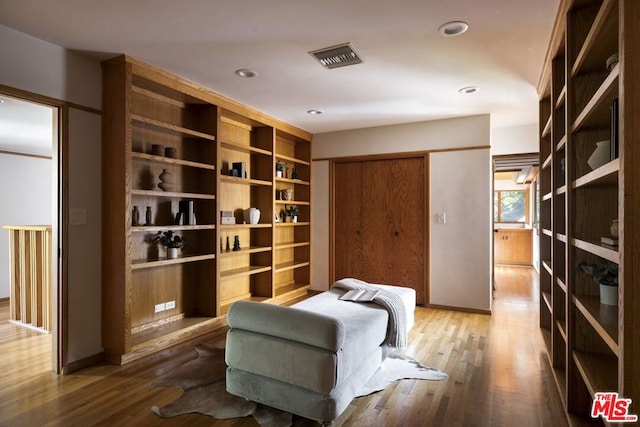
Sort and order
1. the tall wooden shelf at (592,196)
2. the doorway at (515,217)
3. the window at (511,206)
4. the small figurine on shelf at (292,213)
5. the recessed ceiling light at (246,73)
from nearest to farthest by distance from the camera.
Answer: the tall wooden shelf at (592,196), the recessed ceiling light at (246,73), the small figurine on shelf at (292,213), the doorway at (515,217), the window at (511,206)

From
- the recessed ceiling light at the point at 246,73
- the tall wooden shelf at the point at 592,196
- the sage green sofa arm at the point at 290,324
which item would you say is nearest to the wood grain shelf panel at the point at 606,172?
the tall wooden shelf at the point at 592,196

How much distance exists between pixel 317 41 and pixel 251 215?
7.79 ft

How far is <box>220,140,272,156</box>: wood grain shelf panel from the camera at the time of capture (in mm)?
4020

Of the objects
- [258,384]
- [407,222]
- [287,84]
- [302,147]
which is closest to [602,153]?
[258,384]

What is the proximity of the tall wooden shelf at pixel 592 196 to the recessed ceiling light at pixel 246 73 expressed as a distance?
2.26 m

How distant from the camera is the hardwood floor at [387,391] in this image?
81.3 inches

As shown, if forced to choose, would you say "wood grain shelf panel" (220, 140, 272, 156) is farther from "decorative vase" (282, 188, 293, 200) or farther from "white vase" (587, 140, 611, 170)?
"white vase" (587, 140, 611, 170)

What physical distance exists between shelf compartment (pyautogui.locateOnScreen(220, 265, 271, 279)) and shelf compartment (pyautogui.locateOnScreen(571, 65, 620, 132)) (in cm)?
335

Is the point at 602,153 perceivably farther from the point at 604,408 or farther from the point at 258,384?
the point at 258,384

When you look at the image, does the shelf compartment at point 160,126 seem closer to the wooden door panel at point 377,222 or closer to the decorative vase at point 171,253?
the decorative vase at point 171,253

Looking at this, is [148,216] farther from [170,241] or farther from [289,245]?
[289,245]

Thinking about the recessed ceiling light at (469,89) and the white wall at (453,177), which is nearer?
the recessed ceiling light at (469,89)
